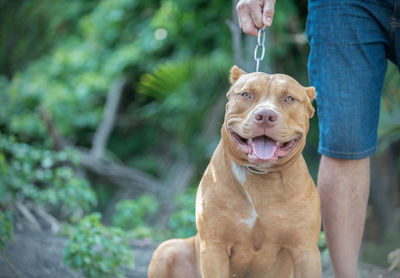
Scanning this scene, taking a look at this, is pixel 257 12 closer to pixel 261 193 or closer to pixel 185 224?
pixel 261 193

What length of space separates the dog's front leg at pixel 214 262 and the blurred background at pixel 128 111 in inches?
78.9

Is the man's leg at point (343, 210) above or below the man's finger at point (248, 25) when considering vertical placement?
below

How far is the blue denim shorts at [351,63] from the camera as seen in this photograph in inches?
96.0

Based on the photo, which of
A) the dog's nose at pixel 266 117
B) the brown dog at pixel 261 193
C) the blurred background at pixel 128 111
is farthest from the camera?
the blurred background at pixel 128 111

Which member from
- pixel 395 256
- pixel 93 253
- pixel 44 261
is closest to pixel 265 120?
pixel 93 253

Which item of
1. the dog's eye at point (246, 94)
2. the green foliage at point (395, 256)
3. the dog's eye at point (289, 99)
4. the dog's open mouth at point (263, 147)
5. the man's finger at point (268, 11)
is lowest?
the green foliage at point (395, 256)

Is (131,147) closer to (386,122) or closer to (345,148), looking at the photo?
(386,122)

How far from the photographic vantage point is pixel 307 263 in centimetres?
216

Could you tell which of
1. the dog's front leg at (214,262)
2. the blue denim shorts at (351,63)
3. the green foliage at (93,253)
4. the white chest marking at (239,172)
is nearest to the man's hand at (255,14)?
the blue denim shorts at (351,63)

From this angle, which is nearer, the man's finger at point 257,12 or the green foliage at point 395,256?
the man's finger at point 257,12

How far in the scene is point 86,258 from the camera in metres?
2.97

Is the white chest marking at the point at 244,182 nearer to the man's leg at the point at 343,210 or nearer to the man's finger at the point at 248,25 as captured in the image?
the man's leg at the point at 343,210

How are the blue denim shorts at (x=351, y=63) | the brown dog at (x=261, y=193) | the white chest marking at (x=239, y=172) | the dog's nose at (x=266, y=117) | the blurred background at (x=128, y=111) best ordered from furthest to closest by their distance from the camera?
the blurred background at (x=128, y=111), the blue denim shorts at (x=351, y=63), the white chest marking at (x=239, y=172), the brown dog at (x=261, y=193), the dog's nose at (x=266, y=117)

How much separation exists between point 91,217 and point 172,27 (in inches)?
159
